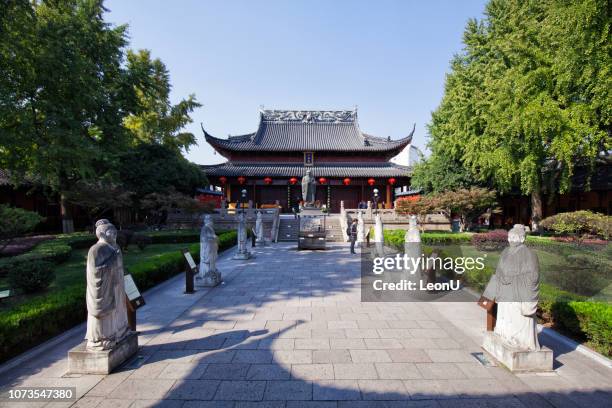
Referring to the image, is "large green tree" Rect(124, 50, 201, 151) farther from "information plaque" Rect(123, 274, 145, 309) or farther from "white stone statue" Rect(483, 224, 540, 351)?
"white stone statue" Rect(483, 224, 540, 351)

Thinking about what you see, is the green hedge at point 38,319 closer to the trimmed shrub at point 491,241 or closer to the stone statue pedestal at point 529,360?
the stone statue pedestal at point 529,360

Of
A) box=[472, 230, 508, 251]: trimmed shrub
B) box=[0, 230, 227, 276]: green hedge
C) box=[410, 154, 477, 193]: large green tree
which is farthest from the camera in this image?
box=[410, 154, 477, 193]: large green tree

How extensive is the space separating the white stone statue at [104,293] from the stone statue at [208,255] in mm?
3724

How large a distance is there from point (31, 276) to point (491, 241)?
16.7 m

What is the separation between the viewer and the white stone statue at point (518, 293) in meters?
3.58

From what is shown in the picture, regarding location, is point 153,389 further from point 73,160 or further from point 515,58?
point 515,58

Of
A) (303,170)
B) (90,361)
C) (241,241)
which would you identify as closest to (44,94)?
(241,241)

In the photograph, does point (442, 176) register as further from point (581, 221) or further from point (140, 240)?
point (140, 240)

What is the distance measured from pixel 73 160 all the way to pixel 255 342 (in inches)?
509

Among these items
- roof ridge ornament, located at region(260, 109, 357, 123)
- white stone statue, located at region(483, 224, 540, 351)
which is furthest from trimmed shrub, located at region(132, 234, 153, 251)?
roof ridge ornament, located at region(260, 109, 357, 123)

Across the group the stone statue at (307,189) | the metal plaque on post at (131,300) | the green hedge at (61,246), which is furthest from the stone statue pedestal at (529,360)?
the stone statue at (307,189)

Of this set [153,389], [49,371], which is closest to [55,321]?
[49,371]

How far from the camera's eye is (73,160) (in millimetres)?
12320

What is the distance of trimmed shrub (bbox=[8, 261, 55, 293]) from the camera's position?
256 inches
